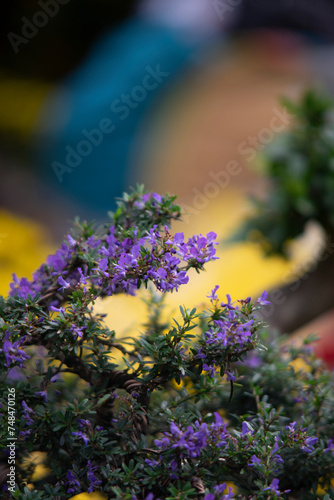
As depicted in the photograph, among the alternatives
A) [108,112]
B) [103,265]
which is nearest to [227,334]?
[103,265]

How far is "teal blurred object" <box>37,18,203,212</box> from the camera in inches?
126

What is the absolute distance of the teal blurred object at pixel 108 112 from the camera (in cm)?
321

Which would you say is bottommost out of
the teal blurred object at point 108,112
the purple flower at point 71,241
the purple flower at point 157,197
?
the purple flower at point 71,241

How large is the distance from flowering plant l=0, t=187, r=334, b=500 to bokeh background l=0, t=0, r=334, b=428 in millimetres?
2482

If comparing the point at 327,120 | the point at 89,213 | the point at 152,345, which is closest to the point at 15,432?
the point at 152,345

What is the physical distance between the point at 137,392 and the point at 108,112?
2.85m

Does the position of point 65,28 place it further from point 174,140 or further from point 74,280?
point 74,280

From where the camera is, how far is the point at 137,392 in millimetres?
601

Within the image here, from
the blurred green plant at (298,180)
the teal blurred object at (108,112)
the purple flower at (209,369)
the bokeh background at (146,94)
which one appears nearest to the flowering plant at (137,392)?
the purple flower at (209,369)

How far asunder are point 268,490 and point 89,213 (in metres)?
3.02

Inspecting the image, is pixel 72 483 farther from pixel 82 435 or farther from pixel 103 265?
pixel 103 265

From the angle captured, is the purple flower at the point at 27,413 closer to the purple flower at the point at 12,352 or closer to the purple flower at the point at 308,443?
the purple flower at the point at 12,352

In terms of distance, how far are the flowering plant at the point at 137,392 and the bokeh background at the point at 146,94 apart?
2.48 metres

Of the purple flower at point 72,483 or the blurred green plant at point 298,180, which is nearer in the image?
the purple flower at point 72,483
